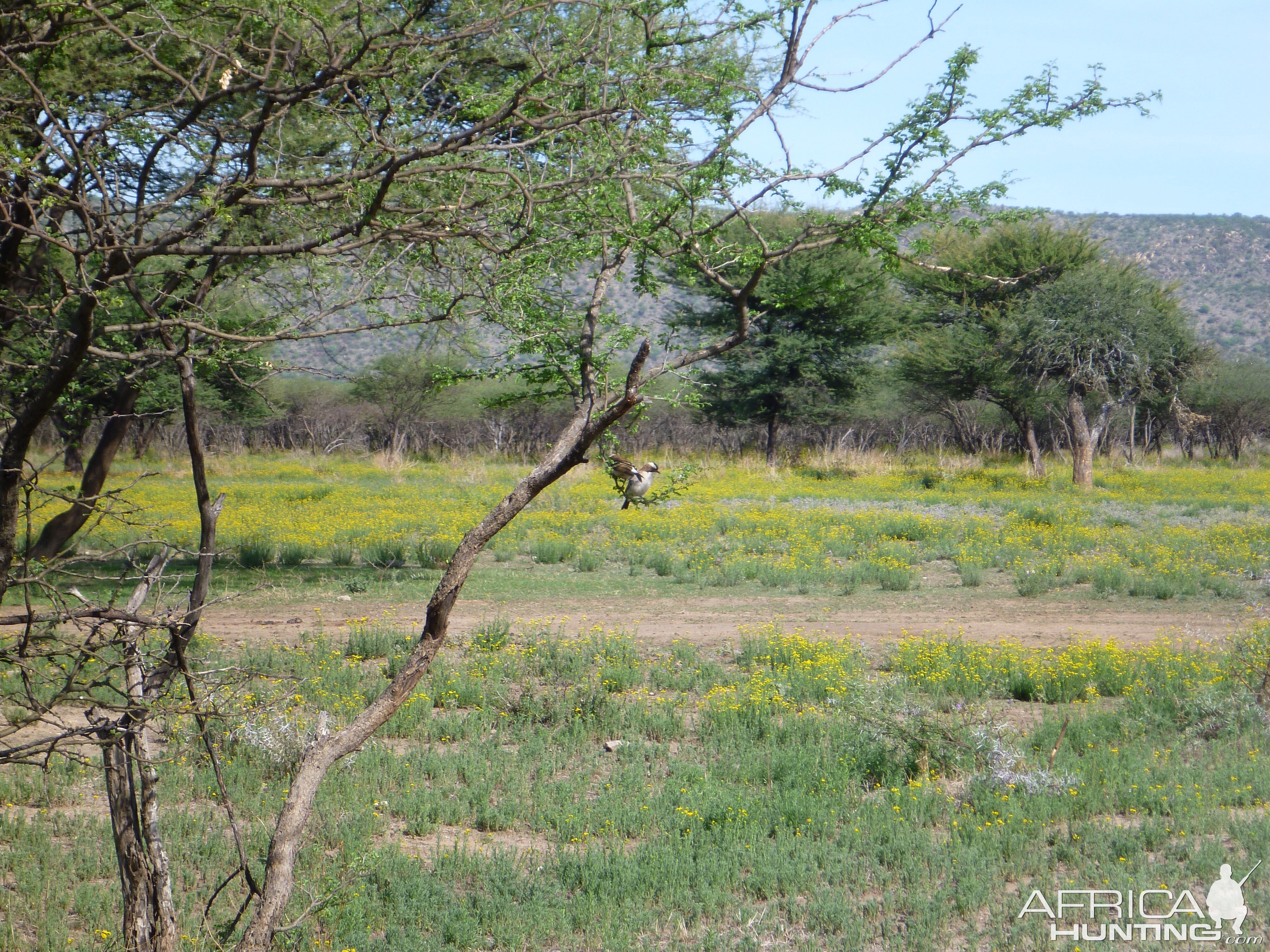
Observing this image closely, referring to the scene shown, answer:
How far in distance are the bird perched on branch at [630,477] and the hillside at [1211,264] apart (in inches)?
2352

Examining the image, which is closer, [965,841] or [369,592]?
[965,841]

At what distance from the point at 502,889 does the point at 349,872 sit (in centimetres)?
73

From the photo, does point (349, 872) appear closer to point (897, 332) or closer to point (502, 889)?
point (502, 889)

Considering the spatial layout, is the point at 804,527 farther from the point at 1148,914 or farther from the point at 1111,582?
the point at 1148,914

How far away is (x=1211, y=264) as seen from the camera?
83.8 metres

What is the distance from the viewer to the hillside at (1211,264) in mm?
71987

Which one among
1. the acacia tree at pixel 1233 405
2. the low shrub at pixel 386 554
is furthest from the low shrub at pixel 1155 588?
the acacia tree at pixel 1233 405

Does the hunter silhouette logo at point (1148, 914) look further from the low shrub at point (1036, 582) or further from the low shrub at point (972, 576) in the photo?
the low shrub at point (972, 576)

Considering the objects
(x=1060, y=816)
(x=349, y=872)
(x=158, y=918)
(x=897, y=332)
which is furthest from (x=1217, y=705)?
(x=897, y=332)

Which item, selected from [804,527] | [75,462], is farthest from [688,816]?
[75,462]

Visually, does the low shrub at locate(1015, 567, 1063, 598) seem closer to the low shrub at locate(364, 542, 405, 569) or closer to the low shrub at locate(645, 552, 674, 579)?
the low shrub at locate(645, 552, 674, 579)

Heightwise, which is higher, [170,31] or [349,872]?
[170,31]

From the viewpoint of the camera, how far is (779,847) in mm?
4852

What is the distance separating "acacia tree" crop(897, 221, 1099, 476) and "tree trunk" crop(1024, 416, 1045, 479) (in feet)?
0.14
